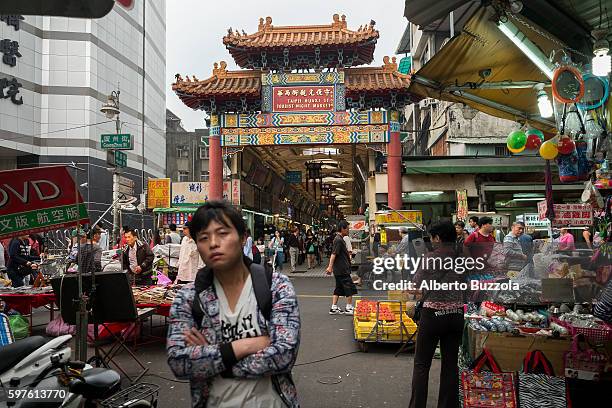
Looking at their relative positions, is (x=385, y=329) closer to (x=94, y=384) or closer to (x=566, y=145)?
(x=566, y=145)

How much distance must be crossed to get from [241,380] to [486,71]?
5.45 meters

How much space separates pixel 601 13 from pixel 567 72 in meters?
0.66

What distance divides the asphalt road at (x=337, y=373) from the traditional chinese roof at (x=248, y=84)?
10839mm

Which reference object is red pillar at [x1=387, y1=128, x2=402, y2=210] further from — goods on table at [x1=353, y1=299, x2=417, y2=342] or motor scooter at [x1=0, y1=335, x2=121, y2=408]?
motor scooter at [x1=0, y1=335, x2=121, y2=408]

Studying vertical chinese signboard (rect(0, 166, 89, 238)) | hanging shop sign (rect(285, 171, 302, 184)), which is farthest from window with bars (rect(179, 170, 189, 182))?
vertical chinese signboard (rect(0, 166, 89, 238))

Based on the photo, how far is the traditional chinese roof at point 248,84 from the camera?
16766 millimetres

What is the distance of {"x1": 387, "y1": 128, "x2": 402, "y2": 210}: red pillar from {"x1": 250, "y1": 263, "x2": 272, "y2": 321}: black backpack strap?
49.2ft

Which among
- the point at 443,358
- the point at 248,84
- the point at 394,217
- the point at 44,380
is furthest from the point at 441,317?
the point at 248,84

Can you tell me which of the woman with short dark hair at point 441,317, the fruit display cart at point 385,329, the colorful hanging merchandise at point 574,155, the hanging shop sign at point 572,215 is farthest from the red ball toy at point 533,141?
the woman with short dark hair at point 441,317

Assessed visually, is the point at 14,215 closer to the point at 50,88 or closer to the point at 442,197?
the point at 442,197

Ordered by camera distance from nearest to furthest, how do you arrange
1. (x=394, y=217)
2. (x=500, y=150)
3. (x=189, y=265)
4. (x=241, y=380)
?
1. (x=241, y=380)
2. (x=189, y=265)
3. (x=394, y=217)
4. (x=500, y=150)

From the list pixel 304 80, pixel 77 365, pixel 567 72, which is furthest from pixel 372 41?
pixel 77 365

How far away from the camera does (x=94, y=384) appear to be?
10.6 ft

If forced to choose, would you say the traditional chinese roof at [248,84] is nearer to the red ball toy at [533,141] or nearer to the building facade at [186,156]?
the red ball toy at [533,141]
